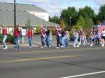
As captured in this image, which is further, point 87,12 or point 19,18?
point 87,12

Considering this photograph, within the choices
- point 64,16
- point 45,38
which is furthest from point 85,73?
point 64,16

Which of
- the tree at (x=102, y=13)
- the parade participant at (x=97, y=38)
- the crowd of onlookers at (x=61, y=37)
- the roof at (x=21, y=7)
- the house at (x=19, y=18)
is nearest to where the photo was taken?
the crowd of onlookers at (x=61, y=37)

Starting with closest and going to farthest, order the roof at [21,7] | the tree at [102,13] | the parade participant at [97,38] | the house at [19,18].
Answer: the parade participant at [97,38]
the house at [19,18]
the roof at [21,7]
the tree at [102,13]

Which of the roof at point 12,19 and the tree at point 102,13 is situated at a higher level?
the tree at point 102,13

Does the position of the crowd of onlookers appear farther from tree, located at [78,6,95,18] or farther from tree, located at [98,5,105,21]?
tree, located at [78,6,95,18]

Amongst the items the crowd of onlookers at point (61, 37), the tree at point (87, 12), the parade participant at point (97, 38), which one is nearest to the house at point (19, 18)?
the parade participant at point (97, 38)

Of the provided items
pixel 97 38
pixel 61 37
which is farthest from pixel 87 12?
pixel 61 37

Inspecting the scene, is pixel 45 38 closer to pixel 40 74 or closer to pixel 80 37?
pixel 80 37

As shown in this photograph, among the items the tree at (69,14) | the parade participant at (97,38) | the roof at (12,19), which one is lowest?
the parade participant at (97,38)

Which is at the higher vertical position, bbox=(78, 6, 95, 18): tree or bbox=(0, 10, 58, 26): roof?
bbox=(78, 6, 95, 18): tree

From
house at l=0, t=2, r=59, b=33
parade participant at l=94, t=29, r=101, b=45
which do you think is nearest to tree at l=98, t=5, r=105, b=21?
house at l=0, t=2, r=59, b=33

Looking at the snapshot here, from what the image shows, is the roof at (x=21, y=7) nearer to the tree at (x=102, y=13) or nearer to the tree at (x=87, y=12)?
the tree at (x=87, y=12)

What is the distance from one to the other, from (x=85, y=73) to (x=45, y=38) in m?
17.2

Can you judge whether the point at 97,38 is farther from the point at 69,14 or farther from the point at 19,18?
the point at 69,14
